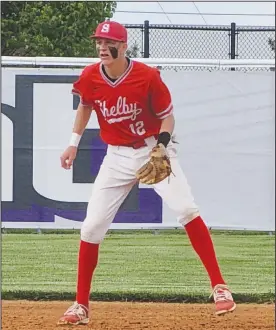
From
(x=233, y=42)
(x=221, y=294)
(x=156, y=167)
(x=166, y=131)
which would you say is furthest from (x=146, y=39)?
(x=221, y=294)

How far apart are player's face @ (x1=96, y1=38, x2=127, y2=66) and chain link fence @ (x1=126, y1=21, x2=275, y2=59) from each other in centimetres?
195

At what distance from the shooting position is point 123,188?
4.20m

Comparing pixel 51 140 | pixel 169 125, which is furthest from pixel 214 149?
pixel 169 125

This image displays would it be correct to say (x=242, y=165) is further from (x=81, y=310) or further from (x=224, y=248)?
(x=81, y=310)

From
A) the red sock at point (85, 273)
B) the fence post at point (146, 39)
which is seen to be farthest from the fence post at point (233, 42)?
the red sock at point (85, 273)

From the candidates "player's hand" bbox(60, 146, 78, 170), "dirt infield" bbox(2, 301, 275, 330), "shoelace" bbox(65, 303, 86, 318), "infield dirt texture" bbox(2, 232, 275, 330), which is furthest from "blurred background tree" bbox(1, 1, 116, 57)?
A: "shoelace" bbox(65, 303, 86, 318)

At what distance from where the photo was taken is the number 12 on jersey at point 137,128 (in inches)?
161

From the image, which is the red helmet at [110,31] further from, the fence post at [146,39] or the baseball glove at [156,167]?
the fence post at [146,39]

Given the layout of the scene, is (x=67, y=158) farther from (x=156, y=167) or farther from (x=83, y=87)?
(x=156, y=167)

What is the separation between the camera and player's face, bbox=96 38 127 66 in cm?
394

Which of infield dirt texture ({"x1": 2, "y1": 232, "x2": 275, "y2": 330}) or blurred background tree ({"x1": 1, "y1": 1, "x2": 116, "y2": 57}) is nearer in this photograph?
infield dirt texture ({"x1": 2, "y1": 232, "x2": 275, "y2": 330})

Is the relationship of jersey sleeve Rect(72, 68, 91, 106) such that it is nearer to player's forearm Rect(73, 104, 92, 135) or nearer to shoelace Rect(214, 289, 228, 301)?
player's forearm Rect(73, 104, 92, 135)

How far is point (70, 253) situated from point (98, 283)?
0.94 m

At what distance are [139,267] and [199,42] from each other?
6.22 ft
